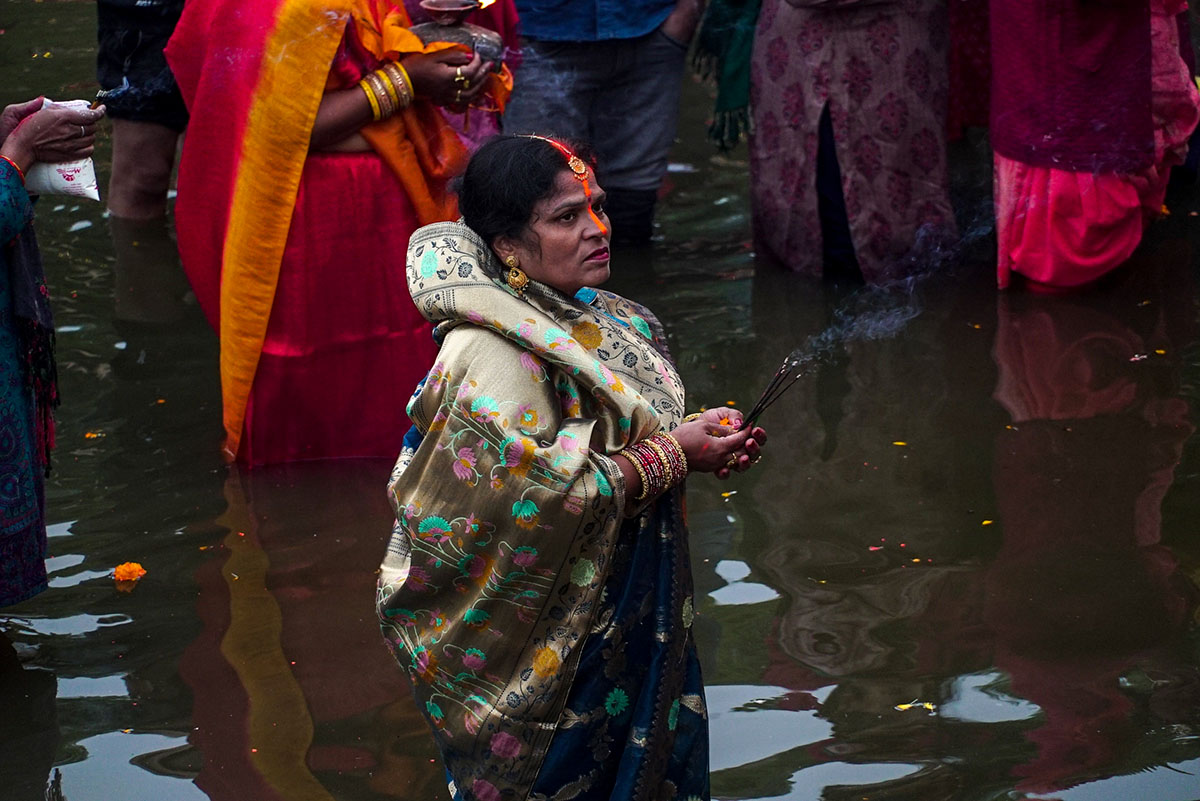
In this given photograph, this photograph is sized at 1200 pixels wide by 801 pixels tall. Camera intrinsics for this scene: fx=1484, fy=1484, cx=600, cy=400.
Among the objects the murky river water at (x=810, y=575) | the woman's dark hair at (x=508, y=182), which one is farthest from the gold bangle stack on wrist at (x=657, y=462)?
the murky river water at (x=810, y=575)

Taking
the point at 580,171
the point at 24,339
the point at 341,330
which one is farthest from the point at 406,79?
the point at 580,171

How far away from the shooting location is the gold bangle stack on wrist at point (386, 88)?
4168 millimetres

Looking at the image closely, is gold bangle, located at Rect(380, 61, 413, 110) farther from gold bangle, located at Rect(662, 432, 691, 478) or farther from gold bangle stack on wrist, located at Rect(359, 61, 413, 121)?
gold bangle, located at Rect(662, 432, 691, 478)

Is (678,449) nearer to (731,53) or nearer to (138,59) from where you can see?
(731,53)

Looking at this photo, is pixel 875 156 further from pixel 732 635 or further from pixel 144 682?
pixel 144 682

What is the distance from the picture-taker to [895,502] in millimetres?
4164

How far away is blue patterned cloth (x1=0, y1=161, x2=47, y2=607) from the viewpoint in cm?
336

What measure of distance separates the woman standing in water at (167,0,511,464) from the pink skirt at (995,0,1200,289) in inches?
82.6

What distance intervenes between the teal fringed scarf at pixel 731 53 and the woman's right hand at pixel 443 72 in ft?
6.80

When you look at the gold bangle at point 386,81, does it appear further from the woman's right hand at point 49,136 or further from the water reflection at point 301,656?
the water reflection at point 301,656

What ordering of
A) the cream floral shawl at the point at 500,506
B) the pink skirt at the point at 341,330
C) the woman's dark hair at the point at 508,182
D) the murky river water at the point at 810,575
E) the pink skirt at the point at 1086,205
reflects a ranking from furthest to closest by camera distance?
the pink skirt at the point at 1086,205 < the pink skirt at the point at 341,330 < the murky river water at the point at 810,575 < the woman's dark hair at the point at 508,182 < the cream floral shawl at the point at 500,506

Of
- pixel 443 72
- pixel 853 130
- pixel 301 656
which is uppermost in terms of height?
pixel 443 72

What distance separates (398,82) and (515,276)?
196 cm

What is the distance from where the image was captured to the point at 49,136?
3.36 metres
